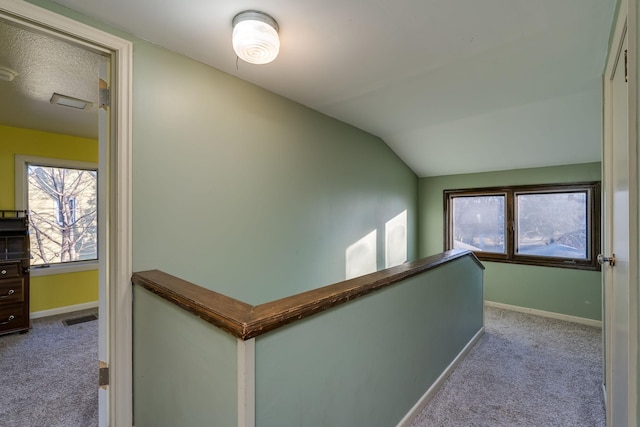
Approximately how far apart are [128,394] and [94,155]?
3.35 metres

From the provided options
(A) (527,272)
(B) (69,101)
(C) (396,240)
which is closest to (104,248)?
(B) (69,101)

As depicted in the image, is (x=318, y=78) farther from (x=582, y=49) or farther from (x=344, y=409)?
(x=344, y=409)

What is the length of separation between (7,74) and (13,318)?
2303 millimetres

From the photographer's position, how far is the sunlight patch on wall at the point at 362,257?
3.06m

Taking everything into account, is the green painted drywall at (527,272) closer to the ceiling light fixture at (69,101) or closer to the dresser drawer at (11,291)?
the ceiling light fixture at (69,101)

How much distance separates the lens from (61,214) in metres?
3.56

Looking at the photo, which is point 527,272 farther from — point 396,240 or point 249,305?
point 249,305

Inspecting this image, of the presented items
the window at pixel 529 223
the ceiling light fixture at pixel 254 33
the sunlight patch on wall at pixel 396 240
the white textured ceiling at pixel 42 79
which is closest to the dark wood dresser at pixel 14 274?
the white textured ceiling at pixel 42 79

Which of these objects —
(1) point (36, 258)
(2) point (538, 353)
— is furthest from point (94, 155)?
(2) point (538, 353)

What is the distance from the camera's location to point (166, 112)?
1689mm

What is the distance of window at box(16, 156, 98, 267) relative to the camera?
3.32 metres

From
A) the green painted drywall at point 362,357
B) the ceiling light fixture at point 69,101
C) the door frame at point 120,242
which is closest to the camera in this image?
the green painted drywall at point 362,357

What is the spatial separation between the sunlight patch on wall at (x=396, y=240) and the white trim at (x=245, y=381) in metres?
2.95

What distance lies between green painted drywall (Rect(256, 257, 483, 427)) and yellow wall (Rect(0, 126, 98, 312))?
12.6 ft
